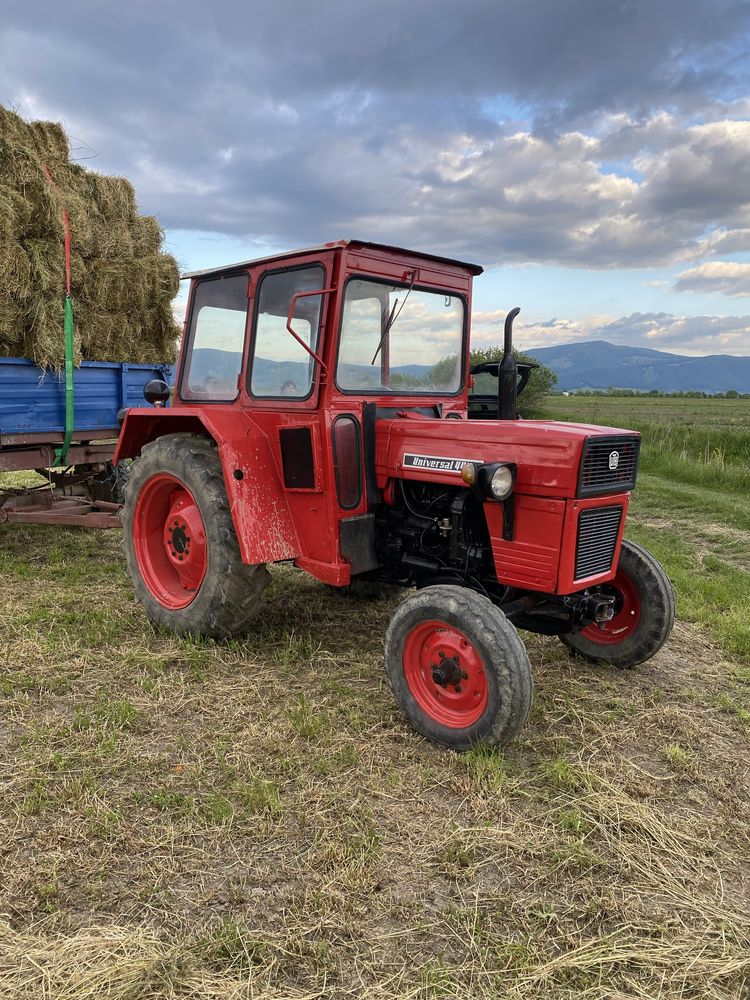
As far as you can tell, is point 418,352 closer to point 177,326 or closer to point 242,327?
point 242,327

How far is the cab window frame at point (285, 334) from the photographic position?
3.55 m

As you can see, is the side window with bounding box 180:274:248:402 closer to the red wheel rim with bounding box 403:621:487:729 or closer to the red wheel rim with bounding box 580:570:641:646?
the red wheel rim with bounding box 403:621:487:729

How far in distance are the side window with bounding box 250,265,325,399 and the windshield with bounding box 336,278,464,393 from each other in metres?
0.18

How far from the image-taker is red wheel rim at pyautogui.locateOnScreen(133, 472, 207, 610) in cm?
406

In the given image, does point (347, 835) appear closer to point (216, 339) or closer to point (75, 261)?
point (216, 339)

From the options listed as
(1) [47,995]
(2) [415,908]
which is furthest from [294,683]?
(1) [47,995]

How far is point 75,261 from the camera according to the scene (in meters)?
5.53

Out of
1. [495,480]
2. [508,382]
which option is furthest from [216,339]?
[495,480]

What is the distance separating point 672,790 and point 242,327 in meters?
3.07

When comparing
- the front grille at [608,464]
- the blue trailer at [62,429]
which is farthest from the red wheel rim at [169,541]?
the front grille at [608,464]

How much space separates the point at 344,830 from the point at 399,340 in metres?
2.50

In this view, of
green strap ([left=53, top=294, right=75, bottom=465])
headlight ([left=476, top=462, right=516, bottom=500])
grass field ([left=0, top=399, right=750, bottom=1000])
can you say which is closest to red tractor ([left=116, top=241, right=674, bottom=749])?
headlight ([left=476, top=462, right=516, bottom=500])

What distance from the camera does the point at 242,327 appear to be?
4.01 metres

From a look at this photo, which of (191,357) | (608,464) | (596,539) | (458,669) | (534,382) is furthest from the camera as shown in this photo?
(534,382)
